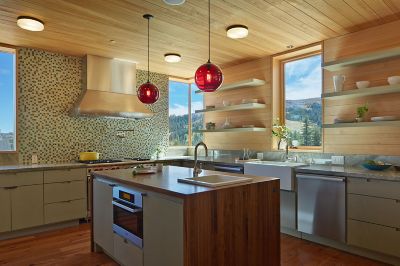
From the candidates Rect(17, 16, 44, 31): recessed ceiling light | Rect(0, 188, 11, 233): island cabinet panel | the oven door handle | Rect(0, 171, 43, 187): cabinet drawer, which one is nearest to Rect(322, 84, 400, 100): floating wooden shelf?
the oven door handle

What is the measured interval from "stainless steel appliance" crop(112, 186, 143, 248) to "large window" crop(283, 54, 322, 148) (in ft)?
9.16

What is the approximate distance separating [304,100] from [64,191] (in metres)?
3.79

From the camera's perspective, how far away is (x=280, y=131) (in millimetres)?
4430

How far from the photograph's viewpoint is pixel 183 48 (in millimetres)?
4242

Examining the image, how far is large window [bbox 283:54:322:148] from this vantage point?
4145 millimetres

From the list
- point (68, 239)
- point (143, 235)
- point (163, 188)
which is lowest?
point (68, 239)

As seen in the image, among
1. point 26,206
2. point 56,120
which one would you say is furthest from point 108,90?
point 26,206

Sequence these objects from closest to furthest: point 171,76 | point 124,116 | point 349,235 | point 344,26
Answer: point 349,235 < point 344,26 < point 124,116 < point 171,76

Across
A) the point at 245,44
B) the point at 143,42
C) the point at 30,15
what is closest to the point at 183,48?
the point at 143,42

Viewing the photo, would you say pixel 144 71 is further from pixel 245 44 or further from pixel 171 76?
pixel 245 44

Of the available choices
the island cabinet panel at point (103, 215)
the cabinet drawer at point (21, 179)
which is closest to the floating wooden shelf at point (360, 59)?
the island cabinet panel at point (103, 215)

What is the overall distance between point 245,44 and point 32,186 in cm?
351

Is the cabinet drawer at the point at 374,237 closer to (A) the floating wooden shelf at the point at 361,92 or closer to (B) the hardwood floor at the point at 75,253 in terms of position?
(B) the hardwood floor at the point at 75,253

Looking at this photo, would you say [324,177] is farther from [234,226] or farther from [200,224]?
[200,224]
